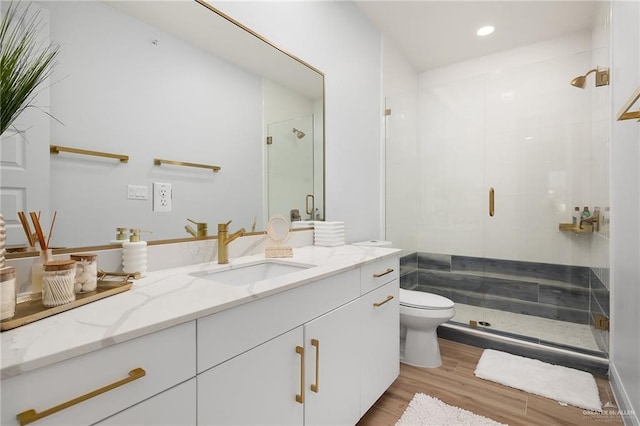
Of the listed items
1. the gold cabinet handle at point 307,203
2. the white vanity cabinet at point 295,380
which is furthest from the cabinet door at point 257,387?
the gold cabinet handle at point 307,203

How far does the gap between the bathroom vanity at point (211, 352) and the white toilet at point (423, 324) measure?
632 mm

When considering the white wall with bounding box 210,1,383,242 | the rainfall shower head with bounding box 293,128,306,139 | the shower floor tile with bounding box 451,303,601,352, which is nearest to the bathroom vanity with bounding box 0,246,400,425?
the rainfall shower head with bounding box 293,128,306,139

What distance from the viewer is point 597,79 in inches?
87.8

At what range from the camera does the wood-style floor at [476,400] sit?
62.6 inches

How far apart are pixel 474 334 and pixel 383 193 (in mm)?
1354

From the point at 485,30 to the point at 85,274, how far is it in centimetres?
334

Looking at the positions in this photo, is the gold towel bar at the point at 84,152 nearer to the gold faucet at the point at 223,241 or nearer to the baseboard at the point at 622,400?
the gold faucet at the point at 223,241

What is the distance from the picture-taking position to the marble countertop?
540 millimetres

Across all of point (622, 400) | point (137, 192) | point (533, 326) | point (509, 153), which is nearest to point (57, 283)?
point (137, 192)

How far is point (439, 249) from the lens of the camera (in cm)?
324

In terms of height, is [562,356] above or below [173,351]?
below

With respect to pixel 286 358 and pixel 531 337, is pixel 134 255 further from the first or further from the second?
pixel 531 337

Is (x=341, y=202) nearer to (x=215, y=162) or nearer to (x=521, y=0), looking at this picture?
(x=215, y=162)

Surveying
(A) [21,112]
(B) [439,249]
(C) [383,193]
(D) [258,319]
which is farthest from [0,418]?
(B) [439,249]
